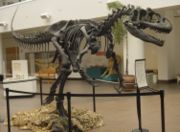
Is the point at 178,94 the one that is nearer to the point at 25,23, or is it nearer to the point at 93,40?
the point at 93,40

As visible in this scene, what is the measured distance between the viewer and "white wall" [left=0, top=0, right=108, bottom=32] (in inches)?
613

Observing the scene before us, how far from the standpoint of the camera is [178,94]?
1245 centimetres

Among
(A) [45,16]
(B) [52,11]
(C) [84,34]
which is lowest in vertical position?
(C) [84,34]

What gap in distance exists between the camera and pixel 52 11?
17922 millimetres

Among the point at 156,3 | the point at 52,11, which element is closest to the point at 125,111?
the point at 156,3

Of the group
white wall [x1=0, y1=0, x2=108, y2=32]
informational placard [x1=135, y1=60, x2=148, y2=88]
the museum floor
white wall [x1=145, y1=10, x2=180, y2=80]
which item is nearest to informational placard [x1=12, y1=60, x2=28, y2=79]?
the museum floor

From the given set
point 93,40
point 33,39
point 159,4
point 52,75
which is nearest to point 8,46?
point 52,75

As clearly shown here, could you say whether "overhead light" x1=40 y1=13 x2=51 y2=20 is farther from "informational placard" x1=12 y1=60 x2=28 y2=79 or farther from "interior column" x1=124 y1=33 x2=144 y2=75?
"informational placard" x1=12 y1=60 x2=28 y2=79

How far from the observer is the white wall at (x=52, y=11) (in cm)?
1558

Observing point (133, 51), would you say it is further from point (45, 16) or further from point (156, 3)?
point (45, 16)

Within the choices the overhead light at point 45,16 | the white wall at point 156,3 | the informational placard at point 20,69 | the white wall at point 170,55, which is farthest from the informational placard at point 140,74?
the overhead light at point 45,16

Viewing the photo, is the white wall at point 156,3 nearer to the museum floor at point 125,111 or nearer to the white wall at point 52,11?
the white wall at point 52,11

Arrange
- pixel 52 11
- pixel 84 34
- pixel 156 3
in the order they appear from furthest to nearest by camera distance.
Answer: pixel 52 11 → pixel 156 3 → pixel 84 34

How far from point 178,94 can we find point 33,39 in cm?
647
